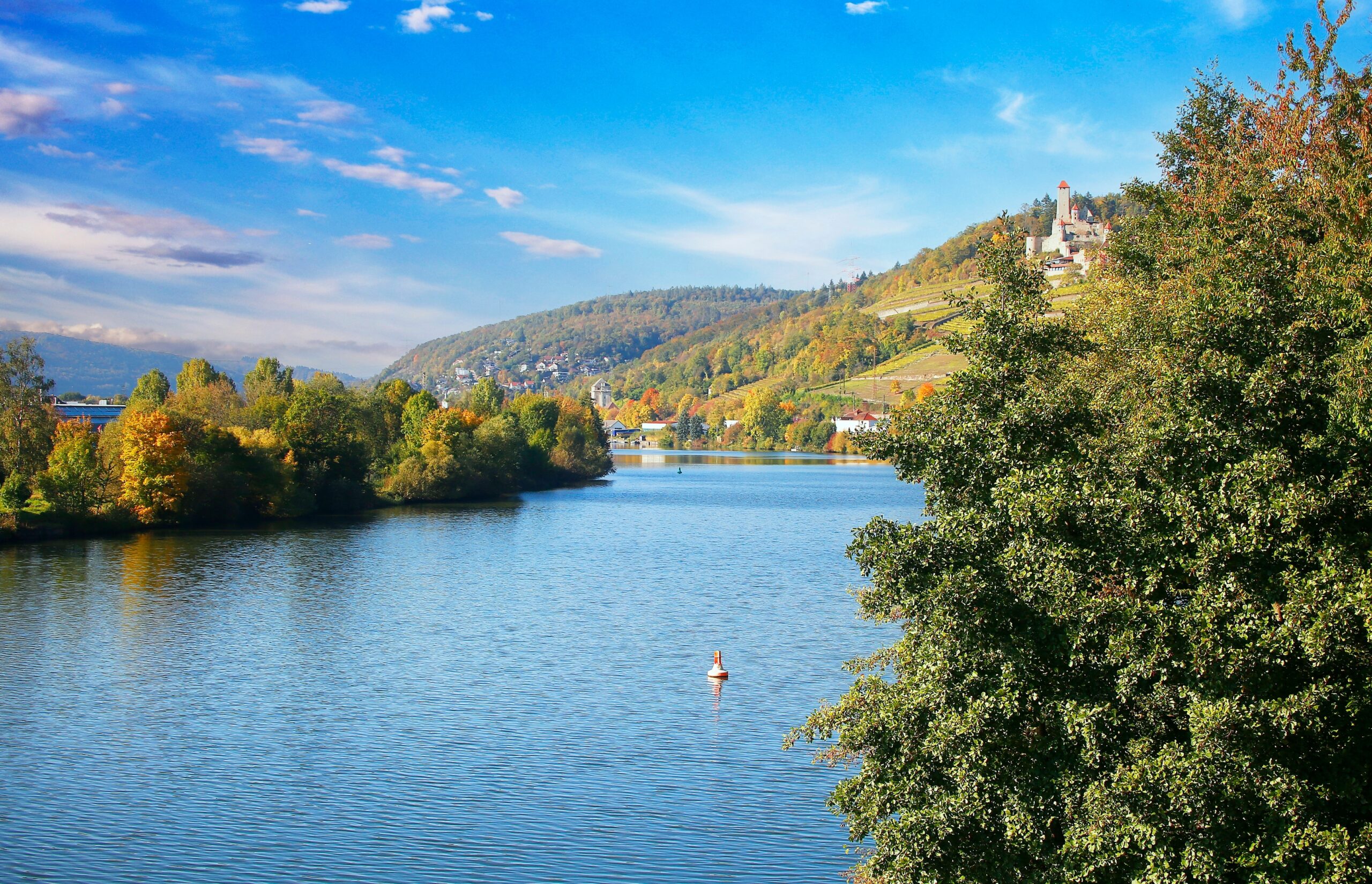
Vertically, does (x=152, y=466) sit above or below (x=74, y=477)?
above

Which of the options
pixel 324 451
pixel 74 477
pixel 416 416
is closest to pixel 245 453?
pixel 324 451

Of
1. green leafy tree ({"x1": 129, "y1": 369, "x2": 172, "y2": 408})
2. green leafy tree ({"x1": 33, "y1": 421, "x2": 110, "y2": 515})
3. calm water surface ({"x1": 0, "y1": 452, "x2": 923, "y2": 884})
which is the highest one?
green leafy tree ({"x1": 129, "y1": 369, "x2": 172, "y2": 408})

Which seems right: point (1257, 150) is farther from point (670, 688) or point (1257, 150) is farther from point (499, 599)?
point (499, 599)

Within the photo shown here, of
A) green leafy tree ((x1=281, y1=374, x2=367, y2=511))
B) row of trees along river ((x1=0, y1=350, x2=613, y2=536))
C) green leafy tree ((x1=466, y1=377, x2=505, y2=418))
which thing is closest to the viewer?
row of trees along river ((x1=0, y1=350, x2=613, y2=536))

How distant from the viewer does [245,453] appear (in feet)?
245

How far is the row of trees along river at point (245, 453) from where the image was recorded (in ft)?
214

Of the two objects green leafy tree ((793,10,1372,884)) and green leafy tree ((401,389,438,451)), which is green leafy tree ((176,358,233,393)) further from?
green leafy tree ((793,10,1372,884))

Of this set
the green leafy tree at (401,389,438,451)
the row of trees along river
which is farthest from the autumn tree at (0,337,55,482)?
the green leafy tree at (401,389,438,451)

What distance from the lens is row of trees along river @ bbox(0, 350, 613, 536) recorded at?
65125mm

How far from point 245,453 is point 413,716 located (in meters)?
53.1

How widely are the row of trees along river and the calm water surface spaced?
29.3ft

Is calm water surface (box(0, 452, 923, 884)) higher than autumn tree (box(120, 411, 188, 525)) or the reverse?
the reverse

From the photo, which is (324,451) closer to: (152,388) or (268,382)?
(268,382)

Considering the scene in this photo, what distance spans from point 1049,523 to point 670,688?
1819cm
